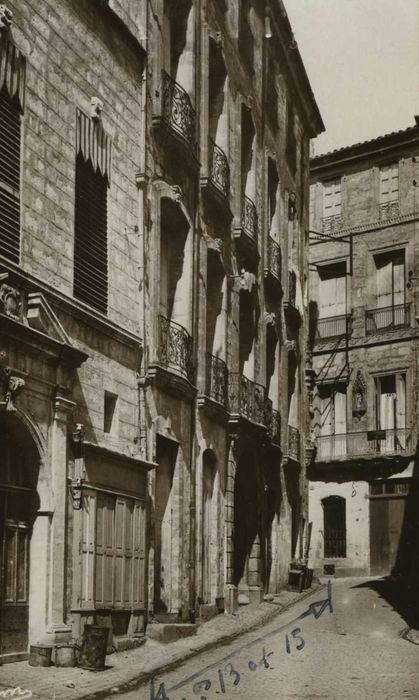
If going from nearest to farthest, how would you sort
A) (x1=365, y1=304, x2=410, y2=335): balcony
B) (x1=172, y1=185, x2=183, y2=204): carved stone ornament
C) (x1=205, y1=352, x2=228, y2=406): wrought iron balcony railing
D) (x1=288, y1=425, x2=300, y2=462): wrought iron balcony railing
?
1. (x1=172, y1=185, x2=183, y2=204): carved stone ornament
2. (x1=205, y1=352, x2=228, y2=406): wrought iron balcony railing
3. (x1=288, y1=425, x2=300, y2=462): wrought iron balcony railing
4. (x1=365, y1=304, x2=410, y2=335): balcony

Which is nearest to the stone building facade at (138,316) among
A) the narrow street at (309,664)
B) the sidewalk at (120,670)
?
the sidewalk at (120,670)

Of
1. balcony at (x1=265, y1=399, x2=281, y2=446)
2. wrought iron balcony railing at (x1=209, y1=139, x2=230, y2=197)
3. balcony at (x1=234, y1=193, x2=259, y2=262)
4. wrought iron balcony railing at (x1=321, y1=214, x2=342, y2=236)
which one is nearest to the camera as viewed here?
wrought iron balcony railing at (x1=209, y1=139, x2=230, y2=197)

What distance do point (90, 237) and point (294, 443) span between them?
13664mm

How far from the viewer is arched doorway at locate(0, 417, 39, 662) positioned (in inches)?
537

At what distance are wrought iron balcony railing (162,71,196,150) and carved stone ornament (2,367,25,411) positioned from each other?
24.4 ft

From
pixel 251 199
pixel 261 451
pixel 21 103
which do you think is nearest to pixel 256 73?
pixel 251 199

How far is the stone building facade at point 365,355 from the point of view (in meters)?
35.8

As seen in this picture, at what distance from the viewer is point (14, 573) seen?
13.9 metres

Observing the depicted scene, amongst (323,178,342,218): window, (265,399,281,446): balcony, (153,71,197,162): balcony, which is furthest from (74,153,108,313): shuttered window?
(323,178,342,218): window

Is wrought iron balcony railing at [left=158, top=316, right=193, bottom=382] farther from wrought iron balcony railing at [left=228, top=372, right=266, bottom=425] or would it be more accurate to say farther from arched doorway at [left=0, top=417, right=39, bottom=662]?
arched doorway at [left=0, top=417, right=39, bottom=662]

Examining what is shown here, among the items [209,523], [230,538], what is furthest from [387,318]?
[209,523]

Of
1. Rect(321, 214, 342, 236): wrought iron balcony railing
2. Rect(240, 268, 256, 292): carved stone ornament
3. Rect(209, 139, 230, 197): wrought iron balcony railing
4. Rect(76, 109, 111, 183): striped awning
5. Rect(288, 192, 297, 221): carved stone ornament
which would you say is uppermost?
Rect(321, 214, 342, 236): wrought iron balcony railing

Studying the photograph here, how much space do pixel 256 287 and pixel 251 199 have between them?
188 centimetres

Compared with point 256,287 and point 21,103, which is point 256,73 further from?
point 21,103
